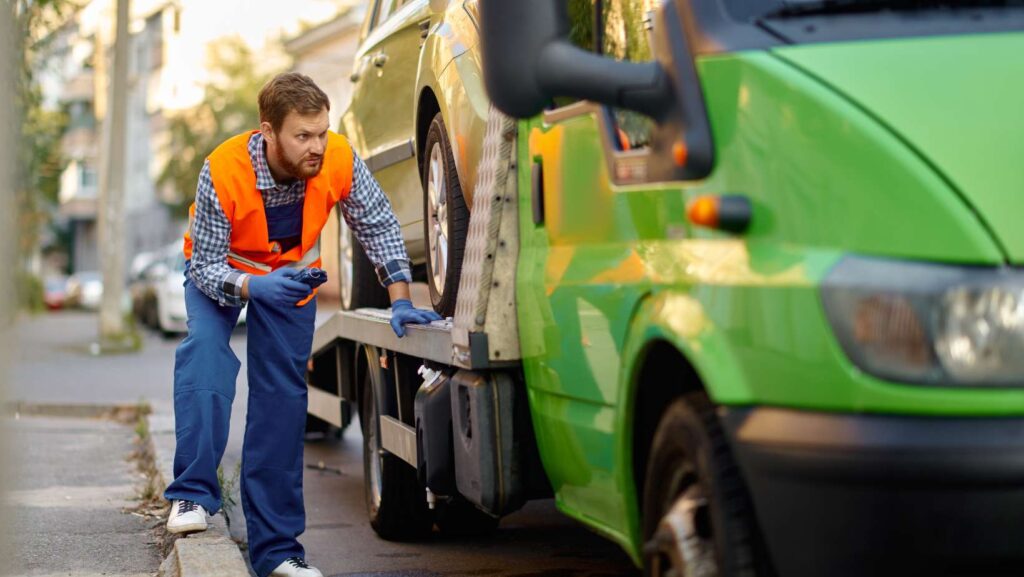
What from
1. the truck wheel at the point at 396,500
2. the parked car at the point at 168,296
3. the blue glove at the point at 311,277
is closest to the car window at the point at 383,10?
the truck wheel at the point at 396,500

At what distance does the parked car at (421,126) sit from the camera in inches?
235

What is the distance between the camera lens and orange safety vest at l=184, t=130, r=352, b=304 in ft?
18.6

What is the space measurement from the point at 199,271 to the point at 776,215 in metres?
2.98

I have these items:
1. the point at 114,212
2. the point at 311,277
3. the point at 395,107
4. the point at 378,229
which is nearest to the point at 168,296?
the point at 114,212

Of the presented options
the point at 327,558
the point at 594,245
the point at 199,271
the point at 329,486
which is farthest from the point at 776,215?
the point at 329,486

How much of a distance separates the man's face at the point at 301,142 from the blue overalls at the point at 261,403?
0.91ft

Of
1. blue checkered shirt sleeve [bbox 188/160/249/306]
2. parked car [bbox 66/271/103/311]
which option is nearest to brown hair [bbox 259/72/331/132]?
blue checkered shirt sleeve [bbox 188/160/249/306]

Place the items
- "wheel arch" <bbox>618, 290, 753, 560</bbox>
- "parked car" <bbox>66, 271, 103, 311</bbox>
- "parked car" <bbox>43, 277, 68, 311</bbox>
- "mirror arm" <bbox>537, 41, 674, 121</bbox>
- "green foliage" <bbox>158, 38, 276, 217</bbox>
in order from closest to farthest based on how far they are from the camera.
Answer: "wheel arch" <bbox>618, 290, 753, 560</bbox>, "mirror arm" <bbox>537, 41, 674, 121</bbox>, "green foliage" <bbox>158, 38, 276, 217</bbox>, "parked car" <bbox>66, 271, 103, 311</bbox>, "parked car" <bbox>43, 277, 68, 311</bbox>

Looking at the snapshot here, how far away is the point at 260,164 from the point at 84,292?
2308 inches

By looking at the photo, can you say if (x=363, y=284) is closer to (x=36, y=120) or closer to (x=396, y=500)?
(x=396, y=500)

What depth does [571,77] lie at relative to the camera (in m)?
3.41

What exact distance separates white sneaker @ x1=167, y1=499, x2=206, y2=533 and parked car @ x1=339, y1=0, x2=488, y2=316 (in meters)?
1.12

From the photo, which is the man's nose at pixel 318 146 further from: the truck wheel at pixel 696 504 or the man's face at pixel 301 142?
the truck wheel at pixel 696 504

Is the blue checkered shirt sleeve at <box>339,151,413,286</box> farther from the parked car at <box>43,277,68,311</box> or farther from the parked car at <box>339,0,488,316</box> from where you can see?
the parked car at <box>43,277,68,311</box>
